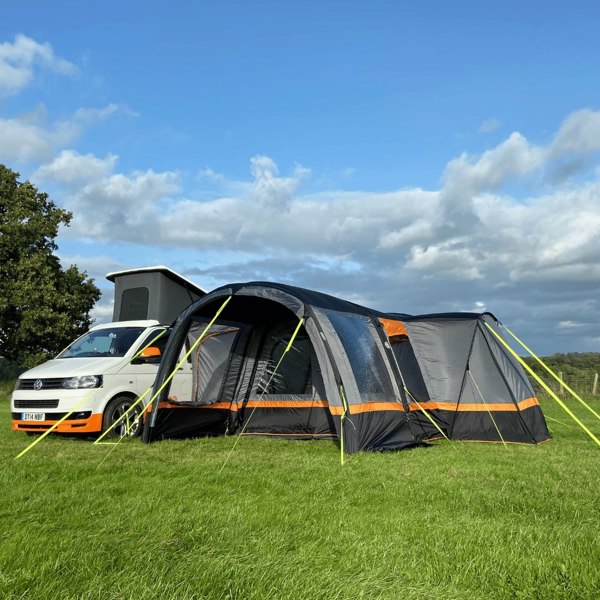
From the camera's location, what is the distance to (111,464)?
6.66 meters

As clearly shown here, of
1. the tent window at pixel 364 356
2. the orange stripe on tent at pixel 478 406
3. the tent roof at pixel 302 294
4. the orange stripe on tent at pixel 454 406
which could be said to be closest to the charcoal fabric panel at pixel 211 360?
the tent roof at pixel 302 294

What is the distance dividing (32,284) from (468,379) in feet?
65.6

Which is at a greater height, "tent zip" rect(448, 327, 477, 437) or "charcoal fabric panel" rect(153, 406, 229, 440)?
"tent zip" rect(448, 327, 477, 437)

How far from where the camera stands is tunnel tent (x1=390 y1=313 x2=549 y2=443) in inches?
366

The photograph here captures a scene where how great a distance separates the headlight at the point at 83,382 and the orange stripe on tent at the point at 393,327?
4.34m

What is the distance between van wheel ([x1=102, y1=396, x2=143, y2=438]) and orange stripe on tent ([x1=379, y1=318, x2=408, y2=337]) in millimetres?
3997

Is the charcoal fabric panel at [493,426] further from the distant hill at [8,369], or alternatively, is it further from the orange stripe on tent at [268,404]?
the distant hill at [8,369]

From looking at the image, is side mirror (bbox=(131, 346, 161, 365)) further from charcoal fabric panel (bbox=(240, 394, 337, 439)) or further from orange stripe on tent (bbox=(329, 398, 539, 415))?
orange stripe on tent (bbox=(329, 398, 539, 415))

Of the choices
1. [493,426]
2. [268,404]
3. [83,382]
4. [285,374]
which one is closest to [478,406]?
[493,426]

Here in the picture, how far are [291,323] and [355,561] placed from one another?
6.60 m

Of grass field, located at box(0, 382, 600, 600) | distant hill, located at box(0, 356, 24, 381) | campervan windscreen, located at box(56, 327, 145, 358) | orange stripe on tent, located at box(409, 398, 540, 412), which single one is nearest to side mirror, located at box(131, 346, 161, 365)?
campervan windscreen, located at box(56, 327, 145, 358)

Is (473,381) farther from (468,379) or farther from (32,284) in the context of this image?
(32,284)

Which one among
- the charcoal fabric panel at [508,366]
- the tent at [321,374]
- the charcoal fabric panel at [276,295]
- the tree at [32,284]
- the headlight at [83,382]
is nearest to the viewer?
the charcoal fabric panel at [276,295]

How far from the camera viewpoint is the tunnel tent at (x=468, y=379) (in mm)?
9289
